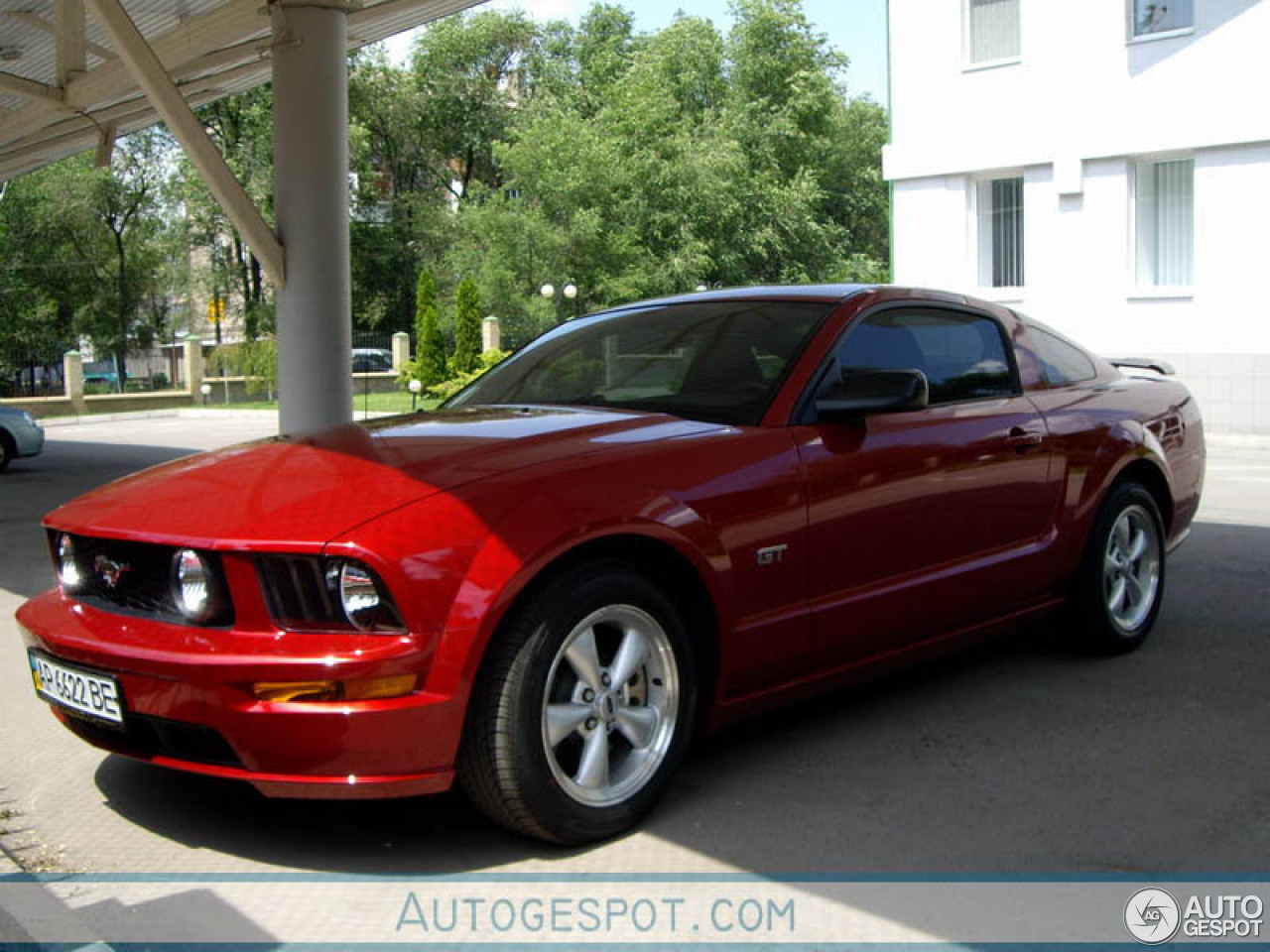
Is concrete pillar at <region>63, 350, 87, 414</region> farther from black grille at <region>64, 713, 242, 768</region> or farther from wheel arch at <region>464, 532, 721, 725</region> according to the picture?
wheel arch at <region>464, 532, 721, 725</region>

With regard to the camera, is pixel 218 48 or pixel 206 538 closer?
pixel 206 538

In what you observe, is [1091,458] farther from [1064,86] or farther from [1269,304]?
[1064,86]

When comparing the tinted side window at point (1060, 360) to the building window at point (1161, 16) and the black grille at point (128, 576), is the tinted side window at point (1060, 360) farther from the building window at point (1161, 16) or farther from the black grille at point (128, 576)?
the building window at point (1161, 16)

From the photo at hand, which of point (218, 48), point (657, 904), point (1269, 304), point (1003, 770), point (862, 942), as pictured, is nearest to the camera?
point (862, 942)

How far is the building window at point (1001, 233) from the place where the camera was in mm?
19469

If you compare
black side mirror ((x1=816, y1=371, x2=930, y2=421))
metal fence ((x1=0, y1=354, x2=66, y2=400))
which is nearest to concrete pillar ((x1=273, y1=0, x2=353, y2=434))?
black side mirror ((x1=816, y1=371, x2=930, y2=421))

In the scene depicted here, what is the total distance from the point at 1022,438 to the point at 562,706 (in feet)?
7.67

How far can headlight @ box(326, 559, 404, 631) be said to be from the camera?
326 centimetres

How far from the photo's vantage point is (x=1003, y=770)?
4203mm

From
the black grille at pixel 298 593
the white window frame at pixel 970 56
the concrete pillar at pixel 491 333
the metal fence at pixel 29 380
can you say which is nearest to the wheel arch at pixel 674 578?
the black grille at pixel 298 593

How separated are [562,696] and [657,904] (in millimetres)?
606

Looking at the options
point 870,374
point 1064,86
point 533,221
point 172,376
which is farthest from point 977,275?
point 172,376

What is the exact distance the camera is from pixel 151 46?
47.8 ft

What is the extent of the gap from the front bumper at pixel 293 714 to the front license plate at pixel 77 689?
7 centimetres
